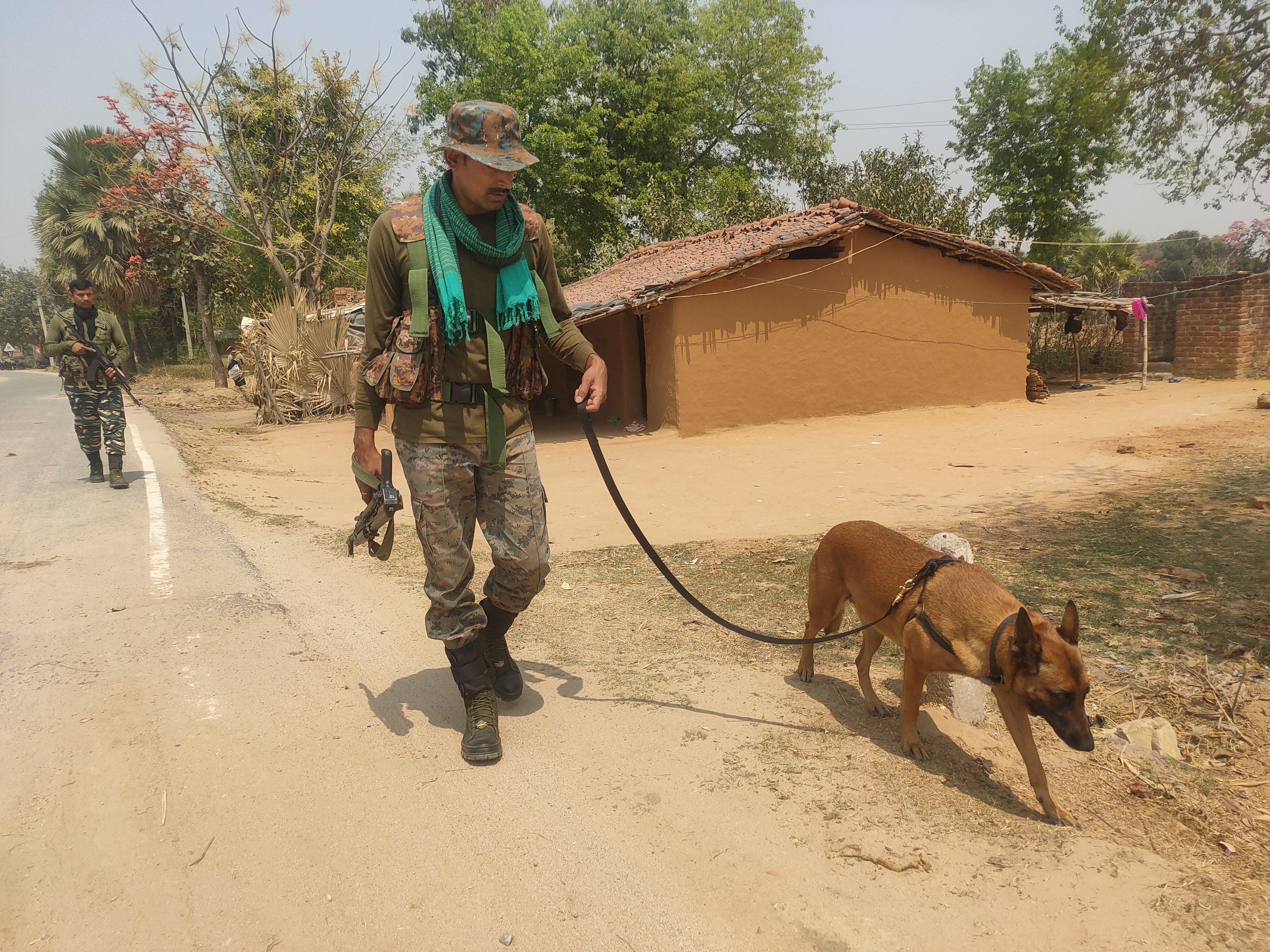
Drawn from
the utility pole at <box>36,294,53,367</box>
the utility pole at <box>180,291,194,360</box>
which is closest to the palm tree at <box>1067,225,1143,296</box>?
the utility pole at <box>180,291,194,360</box>

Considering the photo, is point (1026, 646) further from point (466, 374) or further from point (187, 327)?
point (187, 327)

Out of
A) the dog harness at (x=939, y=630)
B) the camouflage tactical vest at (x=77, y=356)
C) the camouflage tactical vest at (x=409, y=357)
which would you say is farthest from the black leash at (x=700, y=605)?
the camouflage tactical vest at (x=77, y=356)

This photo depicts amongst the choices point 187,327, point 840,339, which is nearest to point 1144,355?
point 840,339

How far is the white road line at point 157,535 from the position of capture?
501 centimetres

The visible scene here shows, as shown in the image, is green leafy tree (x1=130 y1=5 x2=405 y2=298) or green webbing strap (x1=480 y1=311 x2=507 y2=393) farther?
green leafy tree (x1=130 y1=5 x2=405 y2=298)

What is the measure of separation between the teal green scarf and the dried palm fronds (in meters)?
15.4

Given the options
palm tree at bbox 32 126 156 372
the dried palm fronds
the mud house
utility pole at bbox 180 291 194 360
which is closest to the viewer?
the mud house

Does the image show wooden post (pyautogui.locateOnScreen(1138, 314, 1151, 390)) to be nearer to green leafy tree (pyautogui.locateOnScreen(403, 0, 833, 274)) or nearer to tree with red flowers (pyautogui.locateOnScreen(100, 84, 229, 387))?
green leafy tree (pyautogui.locateOnScreen(403, 0, 833, 274))

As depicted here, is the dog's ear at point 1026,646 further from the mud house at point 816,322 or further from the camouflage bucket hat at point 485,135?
the mud house at point 816,322

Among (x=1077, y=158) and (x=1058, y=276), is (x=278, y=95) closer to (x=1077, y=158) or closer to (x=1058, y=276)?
(x=1058, y=276)

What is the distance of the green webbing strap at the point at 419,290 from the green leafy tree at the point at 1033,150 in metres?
27.1

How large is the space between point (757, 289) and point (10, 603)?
11.8 m

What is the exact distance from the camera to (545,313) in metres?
3.13

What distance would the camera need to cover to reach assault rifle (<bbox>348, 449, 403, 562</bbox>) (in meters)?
3.06
